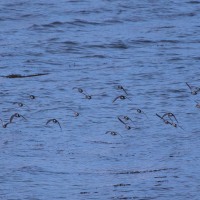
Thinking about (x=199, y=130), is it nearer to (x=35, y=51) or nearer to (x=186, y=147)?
(x=186, y=147)

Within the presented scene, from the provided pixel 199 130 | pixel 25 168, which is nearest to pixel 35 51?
pixel 199 130

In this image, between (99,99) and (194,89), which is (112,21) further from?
(99,99)

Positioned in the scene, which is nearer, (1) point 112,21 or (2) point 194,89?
(2) point 194,89

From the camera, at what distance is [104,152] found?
23.0 meters

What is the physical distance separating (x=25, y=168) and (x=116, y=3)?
974 inches

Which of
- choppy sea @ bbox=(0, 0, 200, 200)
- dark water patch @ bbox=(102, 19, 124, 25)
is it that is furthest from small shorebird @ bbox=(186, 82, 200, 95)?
dark water patch @ bbox=(102, 19, 124, 25)

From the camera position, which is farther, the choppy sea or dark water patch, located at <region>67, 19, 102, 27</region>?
dark water patch, located at <region>67, 19, 102, 27</region>

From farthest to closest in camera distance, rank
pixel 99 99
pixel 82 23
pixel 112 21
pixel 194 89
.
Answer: pixel 112 21 → pixel 82 23 → pixel 194 89 → pixel 99 99

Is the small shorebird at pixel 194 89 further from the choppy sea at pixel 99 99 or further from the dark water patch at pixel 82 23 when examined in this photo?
the dark water patch at pixel 82 23

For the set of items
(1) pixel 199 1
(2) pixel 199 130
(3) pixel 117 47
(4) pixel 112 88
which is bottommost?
(1) pixel 199 1

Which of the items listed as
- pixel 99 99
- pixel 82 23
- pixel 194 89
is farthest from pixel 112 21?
pixel 99 99

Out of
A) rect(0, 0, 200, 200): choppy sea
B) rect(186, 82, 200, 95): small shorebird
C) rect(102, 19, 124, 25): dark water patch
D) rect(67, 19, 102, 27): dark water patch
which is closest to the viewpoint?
rect(0, 0, 200, 200): choppy sea

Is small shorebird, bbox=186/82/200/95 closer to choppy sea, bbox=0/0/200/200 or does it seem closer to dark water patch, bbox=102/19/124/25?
choppy sea, bbox=0/0/200/200

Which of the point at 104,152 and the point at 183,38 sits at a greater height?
the point at 104,152
